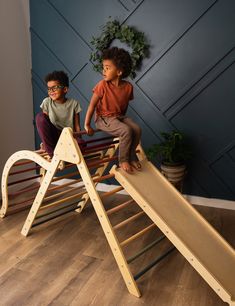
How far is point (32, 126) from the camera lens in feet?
11.5

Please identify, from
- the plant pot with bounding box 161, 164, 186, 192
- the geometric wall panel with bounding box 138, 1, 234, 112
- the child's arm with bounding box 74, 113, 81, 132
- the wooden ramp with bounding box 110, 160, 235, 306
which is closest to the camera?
the wooden ramp with bounding box 110, 160, 235, 306

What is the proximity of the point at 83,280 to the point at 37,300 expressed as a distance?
0.30m

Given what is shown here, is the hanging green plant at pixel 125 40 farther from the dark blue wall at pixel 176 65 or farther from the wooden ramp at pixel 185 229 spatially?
the wooden ramp at pixel 185 229

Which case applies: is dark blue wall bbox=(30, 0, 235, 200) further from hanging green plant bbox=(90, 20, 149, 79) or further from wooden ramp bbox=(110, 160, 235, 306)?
wooden ramp bbox=(110, 160, 235, 306)

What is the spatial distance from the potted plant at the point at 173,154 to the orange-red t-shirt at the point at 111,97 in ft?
2.51

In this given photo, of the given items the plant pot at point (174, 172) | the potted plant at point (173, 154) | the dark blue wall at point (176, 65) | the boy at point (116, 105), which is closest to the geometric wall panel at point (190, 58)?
the dark blue wall at point (176, 65)

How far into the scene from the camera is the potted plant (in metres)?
2.79

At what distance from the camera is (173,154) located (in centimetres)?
283

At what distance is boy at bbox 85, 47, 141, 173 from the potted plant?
669 millimetres

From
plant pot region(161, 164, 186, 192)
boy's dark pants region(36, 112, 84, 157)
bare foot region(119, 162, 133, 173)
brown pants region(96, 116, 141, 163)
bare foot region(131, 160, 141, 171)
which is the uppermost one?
boy's dark pants region(36, 112, 84, 157)

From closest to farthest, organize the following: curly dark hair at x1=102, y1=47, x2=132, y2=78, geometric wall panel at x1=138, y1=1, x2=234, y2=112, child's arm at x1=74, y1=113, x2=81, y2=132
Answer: curly dark hair at x1=102, y1=47, x2=132, y2=78 → child's arm at x1=74, y1=113, x2=81, y2=132 → geometric wall panel at x1=138, y1=1, x2=234, y2=112

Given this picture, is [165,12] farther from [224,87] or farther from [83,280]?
[83,280]

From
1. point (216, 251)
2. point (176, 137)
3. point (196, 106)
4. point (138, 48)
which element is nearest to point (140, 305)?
point (216, 251)

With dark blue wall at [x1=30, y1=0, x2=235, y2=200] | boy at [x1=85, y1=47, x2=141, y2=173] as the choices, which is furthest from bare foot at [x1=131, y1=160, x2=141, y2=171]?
dark blue wall at [x1=30, y1=0, x2=235, y2=200]
